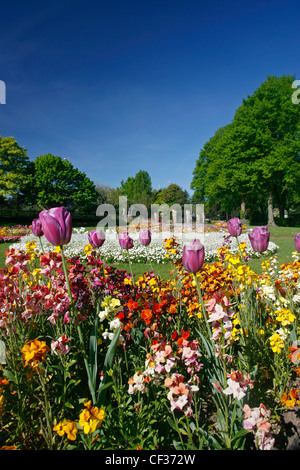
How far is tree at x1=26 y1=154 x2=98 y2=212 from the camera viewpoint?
1369 inches

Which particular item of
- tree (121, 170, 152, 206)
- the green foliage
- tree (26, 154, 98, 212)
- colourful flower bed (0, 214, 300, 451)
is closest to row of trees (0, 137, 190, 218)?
tree (26, 154, 98, 212)

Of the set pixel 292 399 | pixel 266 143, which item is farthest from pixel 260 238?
pixel 266 143

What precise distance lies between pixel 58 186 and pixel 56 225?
123 feet

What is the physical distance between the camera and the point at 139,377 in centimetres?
137

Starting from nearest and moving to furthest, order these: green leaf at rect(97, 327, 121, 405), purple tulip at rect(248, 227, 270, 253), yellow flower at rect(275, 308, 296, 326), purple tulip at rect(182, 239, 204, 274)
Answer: green leaf at rect(97, 327, 121, 405)
purple tulip at rect(182, 239, 204, 274)
yellow flower at rect(275, 308, 296, 326)
purple tulip at rect(248, 227, 270, 253)

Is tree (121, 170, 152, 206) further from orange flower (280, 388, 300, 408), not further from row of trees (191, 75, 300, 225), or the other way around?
orange flower (280, 388, 300, 408)

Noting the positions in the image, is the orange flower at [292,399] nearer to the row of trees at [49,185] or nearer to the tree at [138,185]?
the row of trees at [49,185]

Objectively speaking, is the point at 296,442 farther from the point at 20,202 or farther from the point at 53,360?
the point at 20,202

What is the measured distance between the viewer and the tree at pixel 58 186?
34.8 m

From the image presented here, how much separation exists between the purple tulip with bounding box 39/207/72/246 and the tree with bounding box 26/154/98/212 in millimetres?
35329

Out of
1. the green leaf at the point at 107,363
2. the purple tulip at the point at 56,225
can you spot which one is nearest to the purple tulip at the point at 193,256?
the green leaf at the point at 107,363

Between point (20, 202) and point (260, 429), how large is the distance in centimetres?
Answer: 3932

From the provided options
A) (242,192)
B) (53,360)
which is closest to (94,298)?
(53,360)

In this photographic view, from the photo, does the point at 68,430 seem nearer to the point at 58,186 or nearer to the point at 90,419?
the point at 90,419
